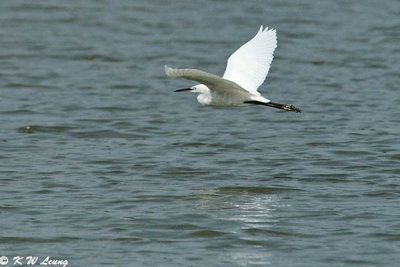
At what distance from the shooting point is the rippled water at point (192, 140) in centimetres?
927

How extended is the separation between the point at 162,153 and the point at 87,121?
2032 millimetres

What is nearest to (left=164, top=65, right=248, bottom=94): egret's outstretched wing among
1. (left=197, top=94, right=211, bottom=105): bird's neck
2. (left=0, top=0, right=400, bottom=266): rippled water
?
(left=197, top=94, right=211, bottom=105): bird's neck

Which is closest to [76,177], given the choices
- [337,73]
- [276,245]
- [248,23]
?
[276,245]

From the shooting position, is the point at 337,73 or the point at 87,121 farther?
the point at 337,73

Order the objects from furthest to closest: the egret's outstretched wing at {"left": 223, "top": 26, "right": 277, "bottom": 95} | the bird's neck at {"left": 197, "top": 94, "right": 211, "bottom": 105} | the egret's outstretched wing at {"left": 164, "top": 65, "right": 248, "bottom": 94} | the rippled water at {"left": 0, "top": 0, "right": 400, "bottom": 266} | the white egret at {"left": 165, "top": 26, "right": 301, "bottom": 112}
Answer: the egret's outstretched wing at {"left": 223, "top": 26, "right": 277, "bottom": 95} < the bird's neck at {"left": 197, "top": 94, "right": 211, "bottom": 105} < the white egret at {"left": 165, "top": 26, "right": 301, "bottom": 112} < the egret's outstretched wing at {"left": 164, "top": 65, "right": 248, "bottom": 94} < the rippled water at {"left": 0, "top": 0, "right": 400, "bottom": 266}

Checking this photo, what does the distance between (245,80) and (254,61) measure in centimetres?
27

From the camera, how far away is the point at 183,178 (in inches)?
452

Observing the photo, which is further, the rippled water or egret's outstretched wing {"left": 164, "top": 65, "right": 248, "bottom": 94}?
egret's outstretched wing {"left": 164, "top": 65, "right": 248, "bottom": 94}

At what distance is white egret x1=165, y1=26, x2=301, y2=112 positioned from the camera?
1150 centimetres

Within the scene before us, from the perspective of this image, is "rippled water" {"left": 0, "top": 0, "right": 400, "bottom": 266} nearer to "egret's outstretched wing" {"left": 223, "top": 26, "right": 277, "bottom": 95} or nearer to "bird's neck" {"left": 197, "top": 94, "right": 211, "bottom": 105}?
"bird's neck" {"left": 197, "top": 94, "right": 211, "bottom": 105}

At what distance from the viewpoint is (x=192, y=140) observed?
13.4m

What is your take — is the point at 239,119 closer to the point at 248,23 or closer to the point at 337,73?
the point at 337,73

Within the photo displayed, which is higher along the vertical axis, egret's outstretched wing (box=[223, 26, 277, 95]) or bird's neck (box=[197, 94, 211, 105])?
egret's outstretched wing (box=[223, 26, 277, 95])

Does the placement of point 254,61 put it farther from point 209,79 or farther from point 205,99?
point 209,79
